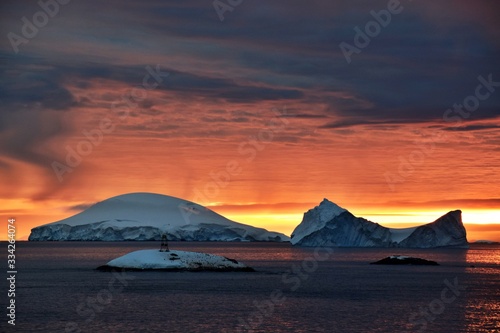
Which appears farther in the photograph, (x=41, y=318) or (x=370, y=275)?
(x=370, y=275)

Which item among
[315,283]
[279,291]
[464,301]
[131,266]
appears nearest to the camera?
[464,301]

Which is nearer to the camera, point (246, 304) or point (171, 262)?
point (246, 304)

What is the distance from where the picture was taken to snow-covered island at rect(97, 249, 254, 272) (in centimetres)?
10900

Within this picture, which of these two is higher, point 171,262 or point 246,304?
point 171,262

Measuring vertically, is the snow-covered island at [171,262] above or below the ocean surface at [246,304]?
above

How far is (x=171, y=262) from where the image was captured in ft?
360

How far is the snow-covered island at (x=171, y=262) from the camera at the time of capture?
358ft

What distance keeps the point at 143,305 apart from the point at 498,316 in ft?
92.1

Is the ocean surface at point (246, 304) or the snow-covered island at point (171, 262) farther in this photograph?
the snow-covered island at point (171, 262)

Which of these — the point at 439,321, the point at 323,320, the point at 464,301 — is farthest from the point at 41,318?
the point at 464,301

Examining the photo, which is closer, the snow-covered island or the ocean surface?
the ocean surface

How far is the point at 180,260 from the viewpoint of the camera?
364 feet

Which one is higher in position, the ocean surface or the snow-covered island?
the snow-covered island

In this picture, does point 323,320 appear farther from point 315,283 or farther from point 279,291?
point 315,283
